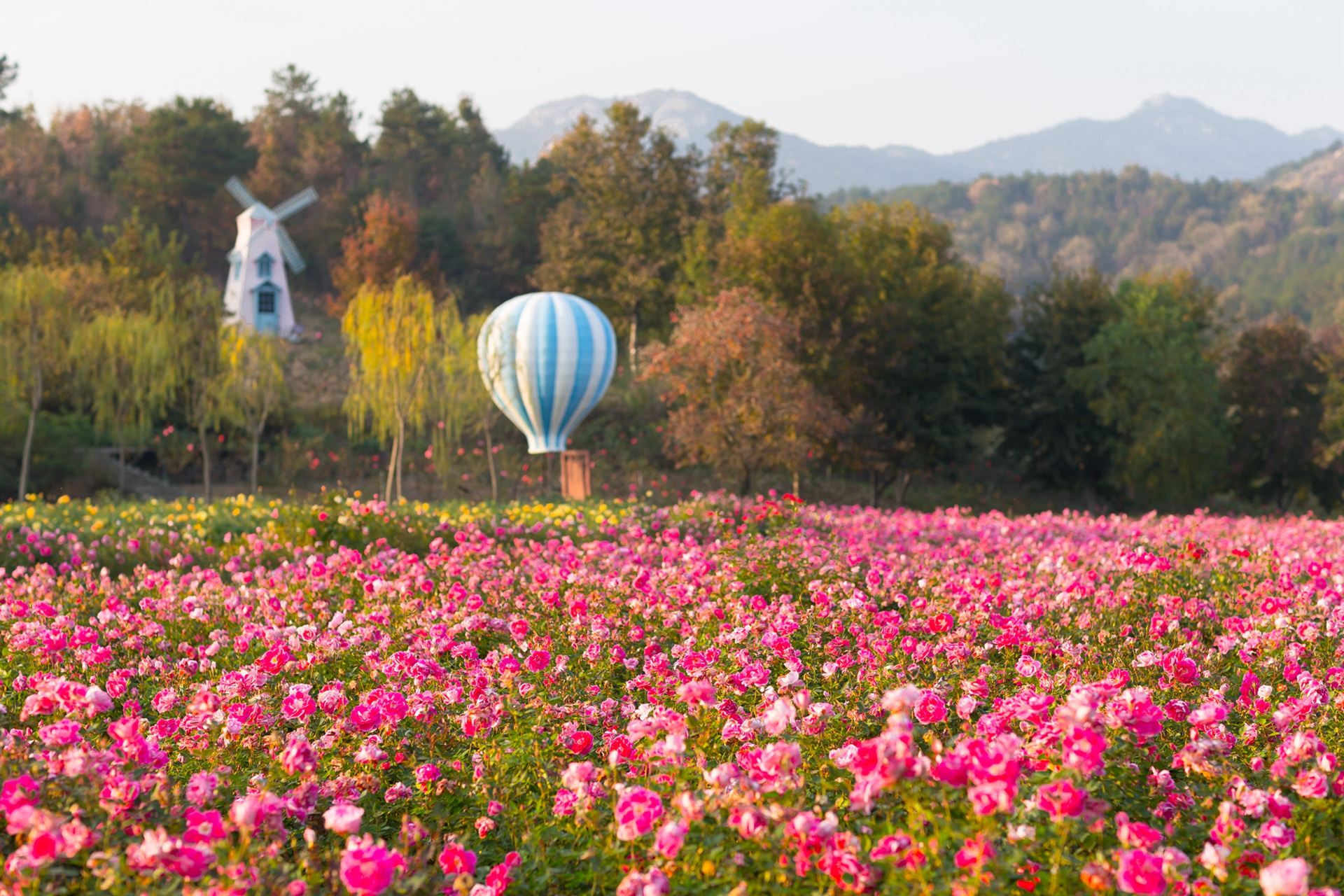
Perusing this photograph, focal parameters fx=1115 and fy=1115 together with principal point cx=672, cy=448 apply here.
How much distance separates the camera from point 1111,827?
14.9 ft

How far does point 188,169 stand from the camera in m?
53.3

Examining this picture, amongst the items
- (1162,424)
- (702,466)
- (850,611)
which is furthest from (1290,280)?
(850,611)

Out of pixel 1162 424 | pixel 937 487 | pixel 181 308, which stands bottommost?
pixel 937 487

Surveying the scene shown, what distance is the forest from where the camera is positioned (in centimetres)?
2547

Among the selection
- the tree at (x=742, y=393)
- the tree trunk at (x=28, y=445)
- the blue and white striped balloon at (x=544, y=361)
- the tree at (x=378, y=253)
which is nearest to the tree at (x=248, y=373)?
the tree trunk at (x=28, y=445)

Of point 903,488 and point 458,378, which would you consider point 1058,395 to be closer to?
point 903,488

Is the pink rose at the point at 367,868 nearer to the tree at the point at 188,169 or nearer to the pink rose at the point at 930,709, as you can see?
the pink rose at the point at 930,709

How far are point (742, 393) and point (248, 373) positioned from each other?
11.4m

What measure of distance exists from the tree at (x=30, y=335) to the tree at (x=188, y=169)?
96.1ft

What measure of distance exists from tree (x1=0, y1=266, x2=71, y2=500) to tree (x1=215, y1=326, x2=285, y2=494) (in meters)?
3.42

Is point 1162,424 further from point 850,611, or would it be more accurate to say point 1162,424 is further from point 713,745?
Answer: point 713,745

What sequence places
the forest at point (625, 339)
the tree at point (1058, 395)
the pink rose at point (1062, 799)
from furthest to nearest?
1. the tree at point (1058, 395)
2. the forest at point (625, 339)
3. the pink rose at point (1062, 799)

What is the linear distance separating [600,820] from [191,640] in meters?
4.93

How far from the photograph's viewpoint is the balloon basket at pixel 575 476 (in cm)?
2409
